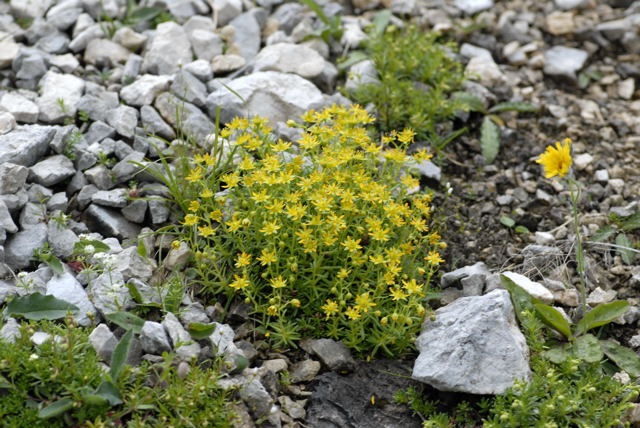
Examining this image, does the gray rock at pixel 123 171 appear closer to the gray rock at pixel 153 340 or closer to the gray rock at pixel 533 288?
the gray rock at pixel 153 340

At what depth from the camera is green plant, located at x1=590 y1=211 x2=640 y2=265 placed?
4.25 meters

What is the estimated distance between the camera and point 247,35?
562 cm

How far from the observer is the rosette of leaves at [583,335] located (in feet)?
11.6

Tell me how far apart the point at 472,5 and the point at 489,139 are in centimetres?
183

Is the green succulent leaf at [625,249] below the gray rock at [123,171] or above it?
below

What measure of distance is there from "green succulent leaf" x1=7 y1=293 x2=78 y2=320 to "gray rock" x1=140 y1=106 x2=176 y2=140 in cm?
151

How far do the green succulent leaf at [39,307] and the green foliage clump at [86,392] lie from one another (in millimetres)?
142

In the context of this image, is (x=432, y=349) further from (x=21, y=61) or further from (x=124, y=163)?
(x=21, y=61)

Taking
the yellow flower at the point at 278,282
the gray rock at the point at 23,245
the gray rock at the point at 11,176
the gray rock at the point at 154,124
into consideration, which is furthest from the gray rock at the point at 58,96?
the yellow flower at the point at 278,282

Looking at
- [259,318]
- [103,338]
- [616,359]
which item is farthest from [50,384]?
[616,359]

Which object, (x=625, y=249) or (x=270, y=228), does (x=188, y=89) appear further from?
(x=625, y=249)

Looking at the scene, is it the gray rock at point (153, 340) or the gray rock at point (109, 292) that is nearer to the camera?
the gray rock at point (153, 340)

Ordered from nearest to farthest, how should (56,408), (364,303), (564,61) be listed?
(56,408), (364,303), (564,61)

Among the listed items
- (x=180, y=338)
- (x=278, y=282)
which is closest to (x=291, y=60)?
(x=278, y=282)
